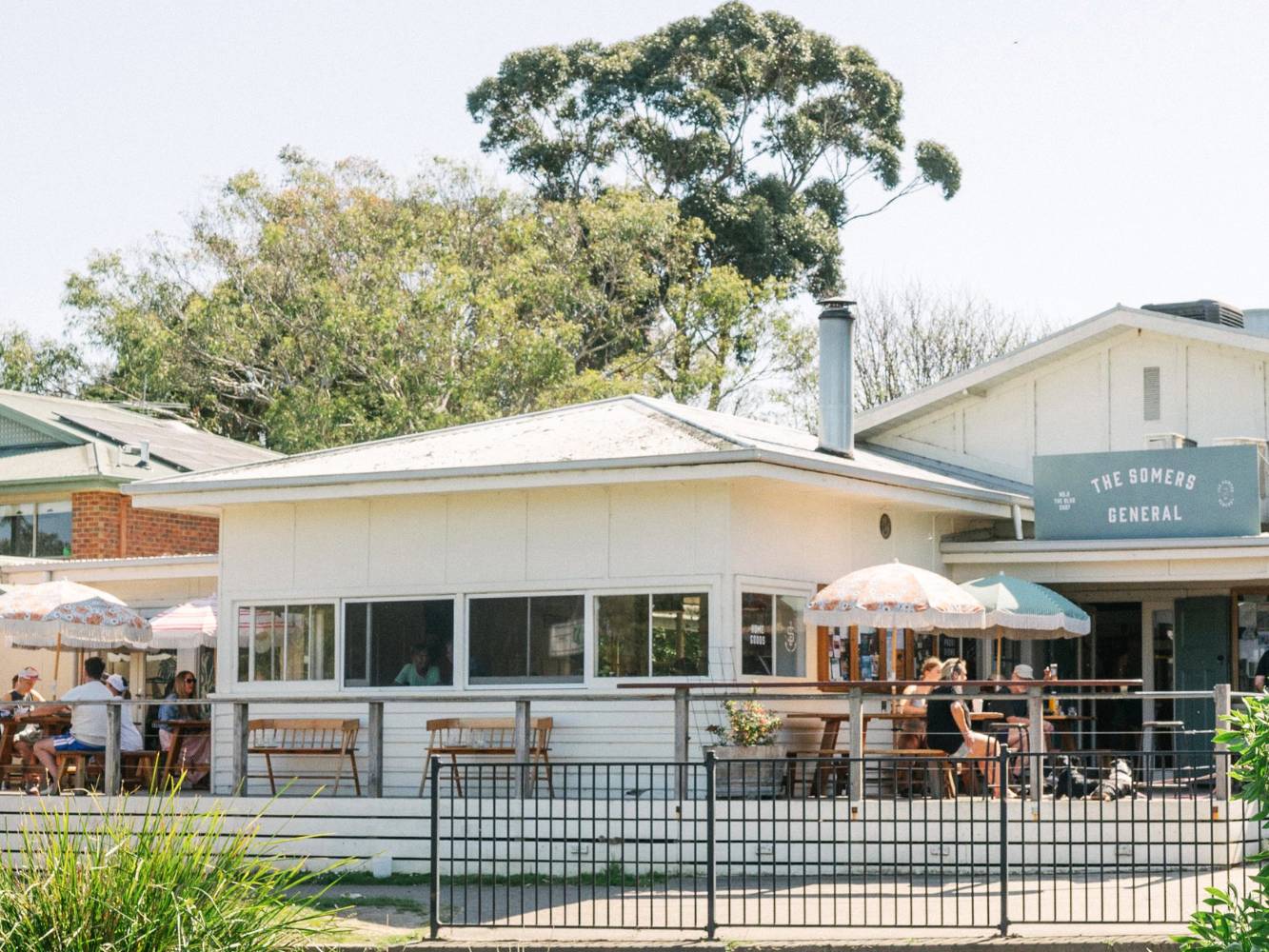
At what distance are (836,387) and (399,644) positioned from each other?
5460 mm

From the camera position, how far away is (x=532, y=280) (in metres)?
35.2

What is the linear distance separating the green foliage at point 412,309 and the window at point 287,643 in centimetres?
1471

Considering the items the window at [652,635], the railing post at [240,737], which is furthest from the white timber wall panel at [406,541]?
the railing post at [240,737]

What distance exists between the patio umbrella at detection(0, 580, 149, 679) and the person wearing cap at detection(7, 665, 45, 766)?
0.51 m

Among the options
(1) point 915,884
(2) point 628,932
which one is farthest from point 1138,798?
(2) point 628,932

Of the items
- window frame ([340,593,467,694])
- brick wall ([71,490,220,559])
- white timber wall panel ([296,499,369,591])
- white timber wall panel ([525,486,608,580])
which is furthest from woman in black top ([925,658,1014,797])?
brick wall ([71,490,220,559])

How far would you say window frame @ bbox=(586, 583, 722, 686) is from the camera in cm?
1666

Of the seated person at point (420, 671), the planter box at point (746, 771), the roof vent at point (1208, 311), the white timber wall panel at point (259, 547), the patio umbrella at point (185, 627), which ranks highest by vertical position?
the roof vent at point (1208, 311)

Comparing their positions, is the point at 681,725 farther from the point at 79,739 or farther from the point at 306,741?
the point at 79,739

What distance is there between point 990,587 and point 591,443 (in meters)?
4.14

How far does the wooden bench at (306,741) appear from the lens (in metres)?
17.6

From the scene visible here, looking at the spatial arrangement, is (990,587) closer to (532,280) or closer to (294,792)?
(294,792)

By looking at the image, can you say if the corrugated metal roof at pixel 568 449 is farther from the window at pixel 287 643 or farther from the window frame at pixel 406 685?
the window at pixel 287 643

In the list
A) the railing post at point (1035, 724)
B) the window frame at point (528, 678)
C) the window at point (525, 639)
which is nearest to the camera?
the railing post at point (1035, 724)
